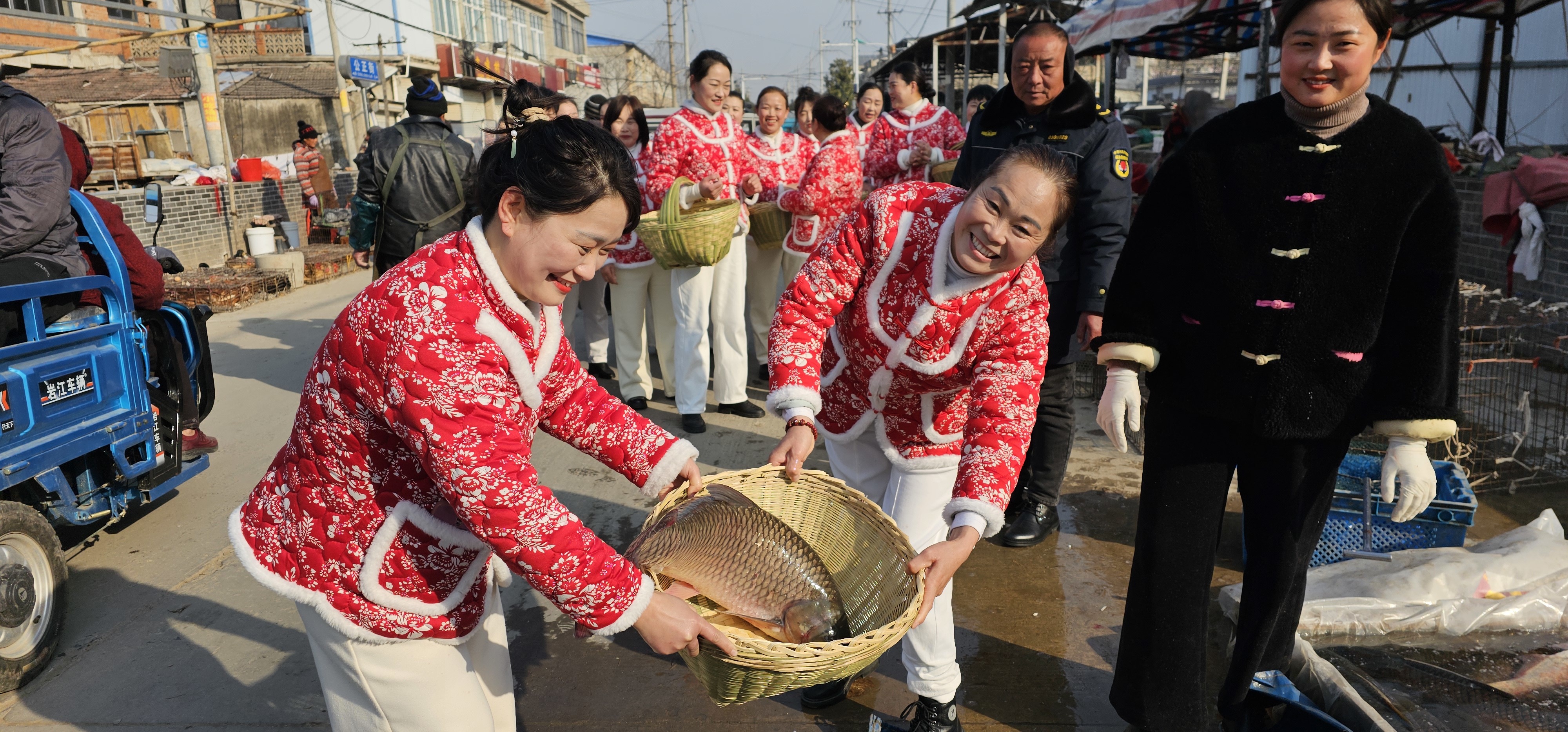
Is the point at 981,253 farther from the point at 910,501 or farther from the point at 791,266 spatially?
the point at 791,266

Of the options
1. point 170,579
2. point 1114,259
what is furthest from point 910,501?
point 170,579

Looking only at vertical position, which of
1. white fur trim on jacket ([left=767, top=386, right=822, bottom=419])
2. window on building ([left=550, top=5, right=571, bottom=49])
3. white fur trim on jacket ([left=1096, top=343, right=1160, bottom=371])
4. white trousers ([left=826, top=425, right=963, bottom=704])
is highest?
window on building ([left=550, top=5, right=571, bottom=49])

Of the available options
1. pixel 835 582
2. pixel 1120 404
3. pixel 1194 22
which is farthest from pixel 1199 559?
pixel 1194 22

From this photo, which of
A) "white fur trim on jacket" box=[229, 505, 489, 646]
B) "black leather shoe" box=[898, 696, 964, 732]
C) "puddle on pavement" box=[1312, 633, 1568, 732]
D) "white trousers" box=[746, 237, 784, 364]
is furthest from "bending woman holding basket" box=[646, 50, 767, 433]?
"white fur trim on jacket" box=[229, 505, 489, 646]

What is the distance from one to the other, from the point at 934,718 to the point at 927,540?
0.48 m

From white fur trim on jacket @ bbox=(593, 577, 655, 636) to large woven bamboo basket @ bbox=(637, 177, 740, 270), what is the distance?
330 centimetres

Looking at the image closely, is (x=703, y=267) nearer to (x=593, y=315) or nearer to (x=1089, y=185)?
(x=593, y=315)

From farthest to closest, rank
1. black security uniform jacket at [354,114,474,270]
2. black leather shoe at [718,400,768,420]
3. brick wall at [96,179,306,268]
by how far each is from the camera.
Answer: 1. brick wall at [96,179,306,268]
2. black leather shoe at [718,400,768,420]
3. black security uniform jacket at [354,114,474,270]

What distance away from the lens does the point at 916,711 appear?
8.41 ft

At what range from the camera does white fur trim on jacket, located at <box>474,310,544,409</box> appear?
5.02 ft

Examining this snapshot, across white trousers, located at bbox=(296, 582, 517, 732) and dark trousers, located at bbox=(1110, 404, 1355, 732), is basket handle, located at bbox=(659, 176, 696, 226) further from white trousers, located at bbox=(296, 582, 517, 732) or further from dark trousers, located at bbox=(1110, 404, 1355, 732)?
white trousers, located at bbox=(296, 582, 517, 732)

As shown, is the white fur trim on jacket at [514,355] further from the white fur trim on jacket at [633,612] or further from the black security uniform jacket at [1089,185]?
the black security uniform jacket at [1089,185]

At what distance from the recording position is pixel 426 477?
5.45 feet

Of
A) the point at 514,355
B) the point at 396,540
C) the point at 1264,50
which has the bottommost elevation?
the point at 396,540
